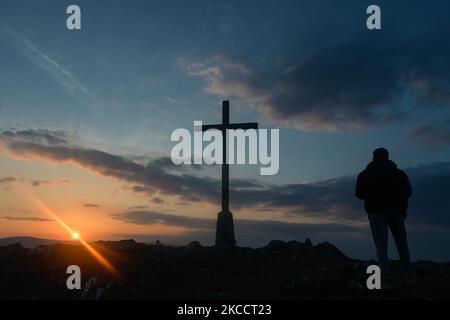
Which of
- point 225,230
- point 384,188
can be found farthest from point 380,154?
point 225,230

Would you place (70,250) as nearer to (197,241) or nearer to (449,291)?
(197,241)

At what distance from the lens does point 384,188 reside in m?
10.1

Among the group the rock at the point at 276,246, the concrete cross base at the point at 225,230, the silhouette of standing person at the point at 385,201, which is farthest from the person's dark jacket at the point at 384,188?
the concrete cross base at the point at 225,230

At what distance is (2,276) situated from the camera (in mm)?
11625

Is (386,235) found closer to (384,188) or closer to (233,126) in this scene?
(384,188)

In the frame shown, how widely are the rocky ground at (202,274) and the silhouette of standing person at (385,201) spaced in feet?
2.25

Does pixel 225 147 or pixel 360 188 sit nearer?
pixel 360 188

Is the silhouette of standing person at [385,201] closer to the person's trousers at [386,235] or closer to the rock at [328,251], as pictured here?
the person's trousers at [386,235]

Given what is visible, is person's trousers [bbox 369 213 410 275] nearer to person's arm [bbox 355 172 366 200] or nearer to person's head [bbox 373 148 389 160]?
person's arm [bbox 355 172 366 200]

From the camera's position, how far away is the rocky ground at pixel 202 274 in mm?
9500

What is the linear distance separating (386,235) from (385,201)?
2.18ft
